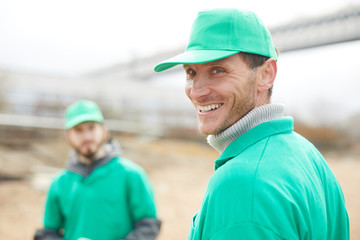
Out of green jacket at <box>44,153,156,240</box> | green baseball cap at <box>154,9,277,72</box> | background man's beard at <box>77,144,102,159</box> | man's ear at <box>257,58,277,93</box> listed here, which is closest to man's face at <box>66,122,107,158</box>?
background man's beard at <box>77,144,102,159</box>

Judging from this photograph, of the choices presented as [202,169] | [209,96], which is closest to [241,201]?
[209,96]

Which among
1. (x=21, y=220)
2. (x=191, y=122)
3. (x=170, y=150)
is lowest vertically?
(x=21, y=220)

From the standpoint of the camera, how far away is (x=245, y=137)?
104 centimetres

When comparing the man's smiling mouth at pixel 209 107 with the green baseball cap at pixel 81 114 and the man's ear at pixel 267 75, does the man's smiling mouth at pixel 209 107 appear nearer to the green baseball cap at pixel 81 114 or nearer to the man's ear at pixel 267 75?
the man's ear at pixel 267 75

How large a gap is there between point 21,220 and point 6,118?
5.05 meters

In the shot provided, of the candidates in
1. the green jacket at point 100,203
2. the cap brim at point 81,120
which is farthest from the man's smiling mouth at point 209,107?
the cap brim at point 81,120

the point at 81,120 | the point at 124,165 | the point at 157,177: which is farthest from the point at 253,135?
the point at 157,177

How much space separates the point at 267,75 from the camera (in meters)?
1.16

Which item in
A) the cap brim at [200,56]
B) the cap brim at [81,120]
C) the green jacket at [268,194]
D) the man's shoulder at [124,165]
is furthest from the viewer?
the cap brim at [81,120]

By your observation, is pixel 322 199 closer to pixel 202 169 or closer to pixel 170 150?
pixel 202 169

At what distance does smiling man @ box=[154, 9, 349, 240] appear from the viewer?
2.71ft

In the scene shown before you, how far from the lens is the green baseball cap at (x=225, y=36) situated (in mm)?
1041

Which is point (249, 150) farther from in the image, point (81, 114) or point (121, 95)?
point (121, 95)

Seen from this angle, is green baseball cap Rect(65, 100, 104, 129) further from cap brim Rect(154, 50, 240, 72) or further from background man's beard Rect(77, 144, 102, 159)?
cap brim Rect(154, 50, 240, 72)
